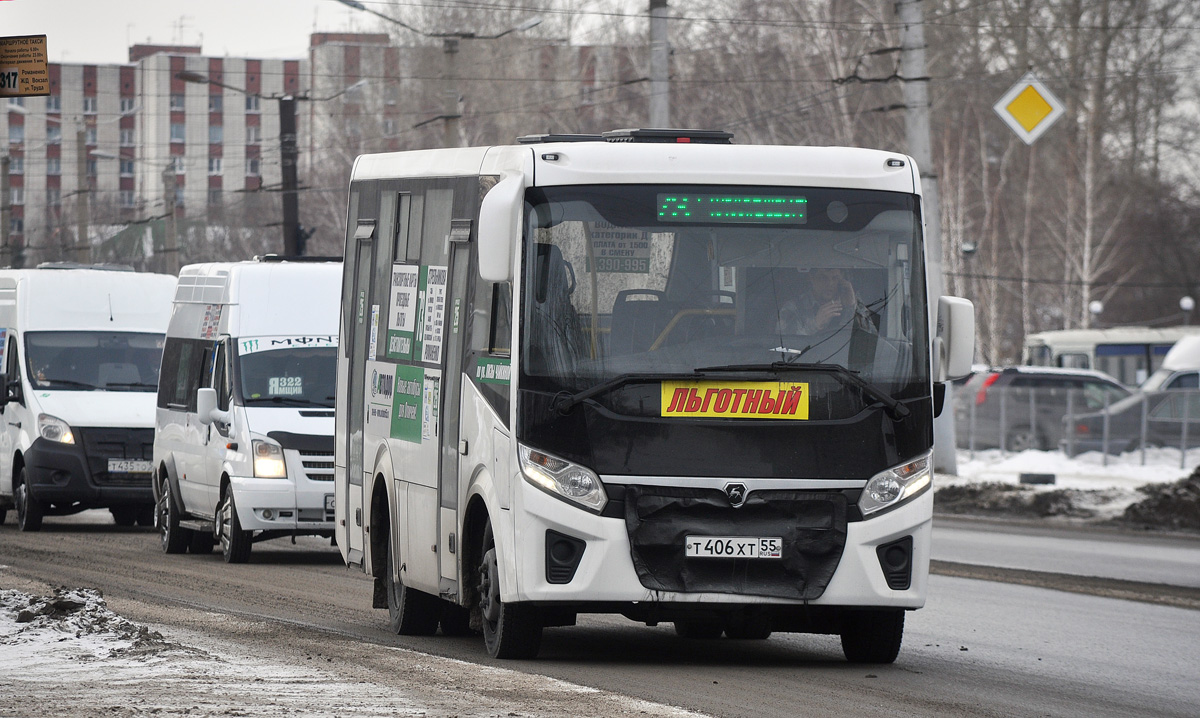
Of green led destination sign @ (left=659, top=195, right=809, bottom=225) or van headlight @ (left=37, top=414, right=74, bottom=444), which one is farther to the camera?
van headlight @ (left=37, top=414, right=74, bottom=444)

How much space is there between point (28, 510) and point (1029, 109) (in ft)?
42.2

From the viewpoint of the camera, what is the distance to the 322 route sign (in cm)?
994

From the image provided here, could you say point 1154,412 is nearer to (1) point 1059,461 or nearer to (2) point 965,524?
(1) point 1059,461

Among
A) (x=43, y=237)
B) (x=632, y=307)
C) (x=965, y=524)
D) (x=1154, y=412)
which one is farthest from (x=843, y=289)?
(x=43, y=237)

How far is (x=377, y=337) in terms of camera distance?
11.5m

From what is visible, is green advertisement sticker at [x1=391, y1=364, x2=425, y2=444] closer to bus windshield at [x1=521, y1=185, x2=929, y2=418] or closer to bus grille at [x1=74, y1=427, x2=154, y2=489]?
bus windshield at [x1=521, y1=185, x2=929, y2=418]

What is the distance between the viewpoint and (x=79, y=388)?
21.1m

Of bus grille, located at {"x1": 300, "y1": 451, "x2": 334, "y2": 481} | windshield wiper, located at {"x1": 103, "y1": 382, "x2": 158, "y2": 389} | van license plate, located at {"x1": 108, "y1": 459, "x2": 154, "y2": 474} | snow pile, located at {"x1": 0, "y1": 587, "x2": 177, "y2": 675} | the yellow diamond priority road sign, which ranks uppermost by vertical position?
the yellow diamond priority road sign

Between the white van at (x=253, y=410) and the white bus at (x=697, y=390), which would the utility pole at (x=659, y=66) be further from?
the white bus at (x=697, y=390)

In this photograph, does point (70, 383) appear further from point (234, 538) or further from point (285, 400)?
point (234, 538)

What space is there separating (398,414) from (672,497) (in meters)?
2.43

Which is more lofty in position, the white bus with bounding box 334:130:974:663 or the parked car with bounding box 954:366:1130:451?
the white bus with bounding box 334:130:974:663

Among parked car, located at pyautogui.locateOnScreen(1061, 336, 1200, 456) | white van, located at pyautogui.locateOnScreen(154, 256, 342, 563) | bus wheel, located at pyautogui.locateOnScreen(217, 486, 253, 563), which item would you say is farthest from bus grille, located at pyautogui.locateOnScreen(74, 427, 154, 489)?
parked car, located at pyautogui.locateOnScreen(1061, 336, 1200, 456)

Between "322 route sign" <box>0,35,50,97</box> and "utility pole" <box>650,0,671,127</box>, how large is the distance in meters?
20.6
